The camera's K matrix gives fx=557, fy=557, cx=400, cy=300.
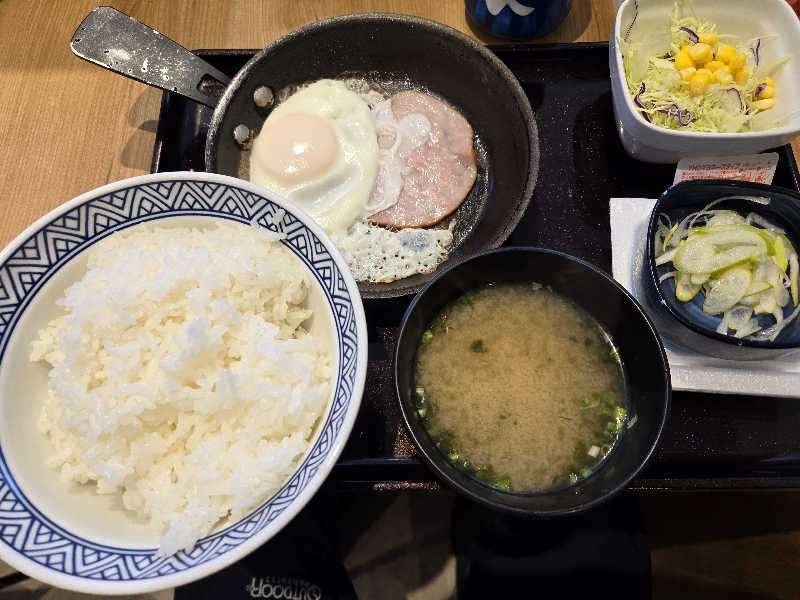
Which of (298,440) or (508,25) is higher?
(508,25)

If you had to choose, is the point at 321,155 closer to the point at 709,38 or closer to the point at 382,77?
the point at 382,77

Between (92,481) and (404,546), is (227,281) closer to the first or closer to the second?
(92,481)

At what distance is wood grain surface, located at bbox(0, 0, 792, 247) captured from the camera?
7.14 ft

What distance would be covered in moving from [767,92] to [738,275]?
2.73ft

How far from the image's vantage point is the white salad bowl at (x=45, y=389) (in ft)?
3.60

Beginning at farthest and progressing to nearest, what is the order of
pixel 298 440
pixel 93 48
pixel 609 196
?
pixel 609 196 → pixel 93 48 → pixel 298 440

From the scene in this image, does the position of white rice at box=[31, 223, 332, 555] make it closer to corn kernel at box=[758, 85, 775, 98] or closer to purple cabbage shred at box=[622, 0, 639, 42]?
purple cabbage shred at box=[622, 0, 639, 42]

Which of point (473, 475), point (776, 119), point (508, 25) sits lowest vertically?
point (473, 475)

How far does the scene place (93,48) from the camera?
1.89 metres

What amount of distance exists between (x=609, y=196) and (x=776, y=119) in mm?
635

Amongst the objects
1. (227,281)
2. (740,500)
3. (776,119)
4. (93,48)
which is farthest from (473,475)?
(93,48)

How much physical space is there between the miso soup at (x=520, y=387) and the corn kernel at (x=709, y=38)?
1.22 metres

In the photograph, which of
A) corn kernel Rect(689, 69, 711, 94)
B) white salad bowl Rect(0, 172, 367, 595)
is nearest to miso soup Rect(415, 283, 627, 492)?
white salad bowl Rect(0, 172, 367, 595)

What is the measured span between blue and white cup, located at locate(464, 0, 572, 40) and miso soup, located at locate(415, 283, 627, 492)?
120 centimetres
